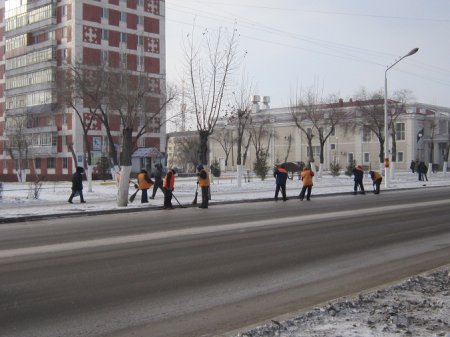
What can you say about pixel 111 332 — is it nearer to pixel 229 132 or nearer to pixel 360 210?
pixel 360 210

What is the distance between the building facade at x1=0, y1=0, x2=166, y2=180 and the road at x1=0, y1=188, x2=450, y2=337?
53.0 m

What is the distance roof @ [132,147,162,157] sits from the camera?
68375mm

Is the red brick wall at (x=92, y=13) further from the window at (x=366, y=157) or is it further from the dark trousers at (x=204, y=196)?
the dark trousers at (x=204, y=196)

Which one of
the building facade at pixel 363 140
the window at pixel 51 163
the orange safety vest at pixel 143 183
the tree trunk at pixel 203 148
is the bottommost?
the orange safety vest at pixel 143 183

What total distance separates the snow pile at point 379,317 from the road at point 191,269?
22.4 inches

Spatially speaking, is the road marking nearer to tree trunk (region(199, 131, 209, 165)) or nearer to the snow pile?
the snow pile

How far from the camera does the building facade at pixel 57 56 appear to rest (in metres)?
66.6

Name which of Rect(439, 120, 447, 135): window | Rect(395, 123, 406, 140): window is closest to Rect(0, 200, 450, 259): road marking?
Rect(395, 123, 406, 140): window

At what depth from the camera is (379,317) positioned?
5473 millimetres

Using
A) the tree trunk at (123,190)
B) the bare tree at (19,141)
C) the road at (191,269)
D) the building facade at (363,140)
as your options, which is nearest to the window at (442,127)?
the building facade at (363,140)

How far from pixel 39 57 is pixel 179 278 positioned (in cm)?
6735

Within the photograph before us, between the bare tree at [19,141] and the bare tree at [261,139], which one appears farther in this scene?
the bare tree at [19,141]

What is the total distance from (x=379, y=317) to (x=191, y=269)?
3.67 meters

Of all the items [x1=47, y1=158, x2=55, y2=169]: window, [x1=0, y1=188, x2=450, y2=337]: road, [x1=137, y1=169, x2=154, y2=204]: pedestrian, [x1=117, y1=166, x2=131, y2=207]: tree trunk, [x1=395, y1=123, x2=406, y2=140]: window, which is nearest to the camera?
[x1=0, y1=188, x2=450, y2=337]: road
